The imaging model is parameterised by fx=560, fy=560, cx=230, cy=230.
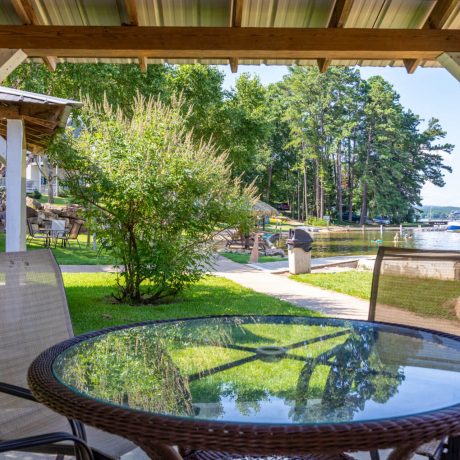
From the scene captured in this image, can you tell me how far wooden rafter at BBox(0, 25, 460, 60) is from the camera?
3.80 metres

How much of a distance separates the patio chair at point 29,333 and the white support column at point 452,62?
118 inches

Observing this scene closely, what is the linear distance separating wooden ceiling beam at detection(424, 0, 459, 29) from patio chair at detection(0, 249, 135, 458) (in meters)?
3.05

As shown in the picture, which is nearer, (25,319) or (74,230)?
(25,319)

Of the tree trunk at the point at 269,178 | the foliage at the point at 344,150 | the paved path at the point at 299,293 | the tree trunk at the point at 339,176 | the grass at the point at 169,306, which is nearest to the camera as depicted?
the grass at the point at 169,306

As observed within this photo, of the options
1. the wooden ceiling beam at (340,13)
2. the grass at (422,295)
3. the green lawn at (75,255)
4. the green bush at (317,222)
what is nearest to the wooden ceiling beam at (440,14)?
the wooden ceiling beam at (340,13)

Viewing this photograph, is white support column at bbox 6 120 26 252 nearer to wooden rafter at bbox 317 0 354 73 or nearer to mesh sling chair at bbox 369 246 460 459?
wooden rafter at bbox 317 0 354 73

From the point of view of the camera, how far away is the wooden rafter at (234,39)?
3.80 metres

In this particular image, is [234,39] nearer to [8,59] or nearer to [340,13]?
[340,13]

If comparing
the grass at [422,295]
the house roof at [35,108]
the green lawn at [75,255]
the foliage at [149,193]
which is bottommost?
A: the green lawn at [75,255]

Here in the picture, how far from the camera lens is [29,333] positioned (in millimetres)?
2111

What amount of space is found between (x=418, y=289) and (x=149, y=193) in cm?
440

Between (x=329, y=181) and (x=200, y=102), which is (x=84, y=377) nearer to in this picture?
(x=200, y=102)

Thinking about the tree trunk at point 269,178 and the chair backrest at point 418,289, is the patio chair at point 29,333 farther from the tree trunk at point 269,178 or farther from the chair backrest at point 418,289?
the tree trunk at point 269,178

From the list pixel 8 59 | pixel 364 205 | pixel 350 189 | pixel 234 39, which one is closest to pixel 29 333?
pixel 8 59
